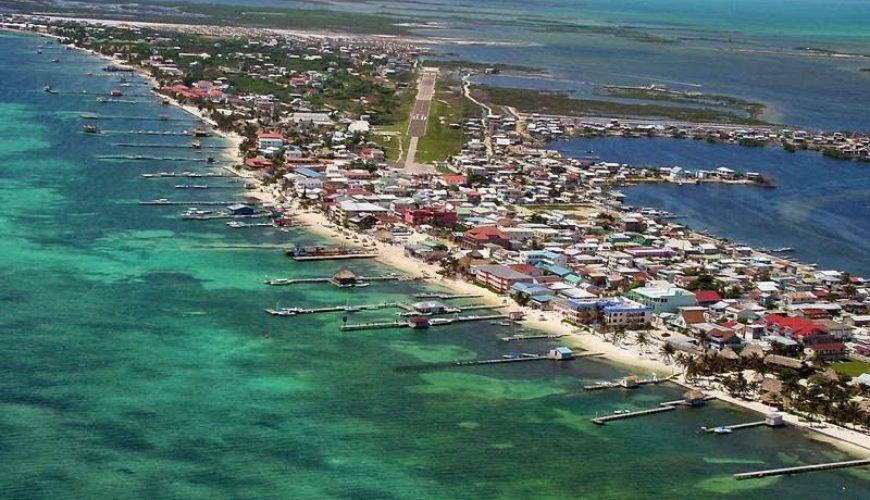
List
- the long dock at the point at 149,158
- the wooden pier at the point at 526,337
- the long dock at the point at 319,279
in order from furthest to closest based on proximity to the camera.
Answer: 1. the long dock at the point at 149,158
2. the long dock at the point at 319,279
3. the wooden pier at the point at 526,337

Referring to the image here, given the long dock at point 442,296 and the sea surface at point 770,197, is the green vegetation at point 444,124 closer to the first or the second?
the sea surface at point 770,197

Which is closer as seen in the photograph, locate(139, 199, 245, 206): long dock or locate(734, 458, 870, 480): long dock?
locate(734, 458, 870, 480): long dock

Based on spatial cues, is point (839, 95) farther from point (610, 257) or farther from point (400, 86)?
point (610, 257)

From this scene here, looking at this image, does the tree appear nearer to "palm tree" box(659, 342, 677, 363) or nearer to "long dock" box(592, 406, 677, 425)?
"palm tree" box(659, 342, 677, 363)

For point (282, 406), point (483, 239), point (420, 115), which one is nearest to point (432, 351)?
point (282, 406)

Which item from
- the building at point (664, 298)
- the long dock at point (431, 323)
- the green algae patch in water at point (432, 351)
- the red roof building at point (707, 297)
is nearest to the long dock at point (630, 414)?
the green algae patch in water at point (432, 351)

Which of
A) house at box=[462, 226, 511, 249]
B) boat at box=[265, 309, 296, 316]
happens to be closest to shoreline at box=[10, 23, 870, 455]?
house at box=[462, 226, 511, 249]

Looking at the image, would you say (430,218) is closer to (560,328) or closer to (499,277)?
(499,277)
